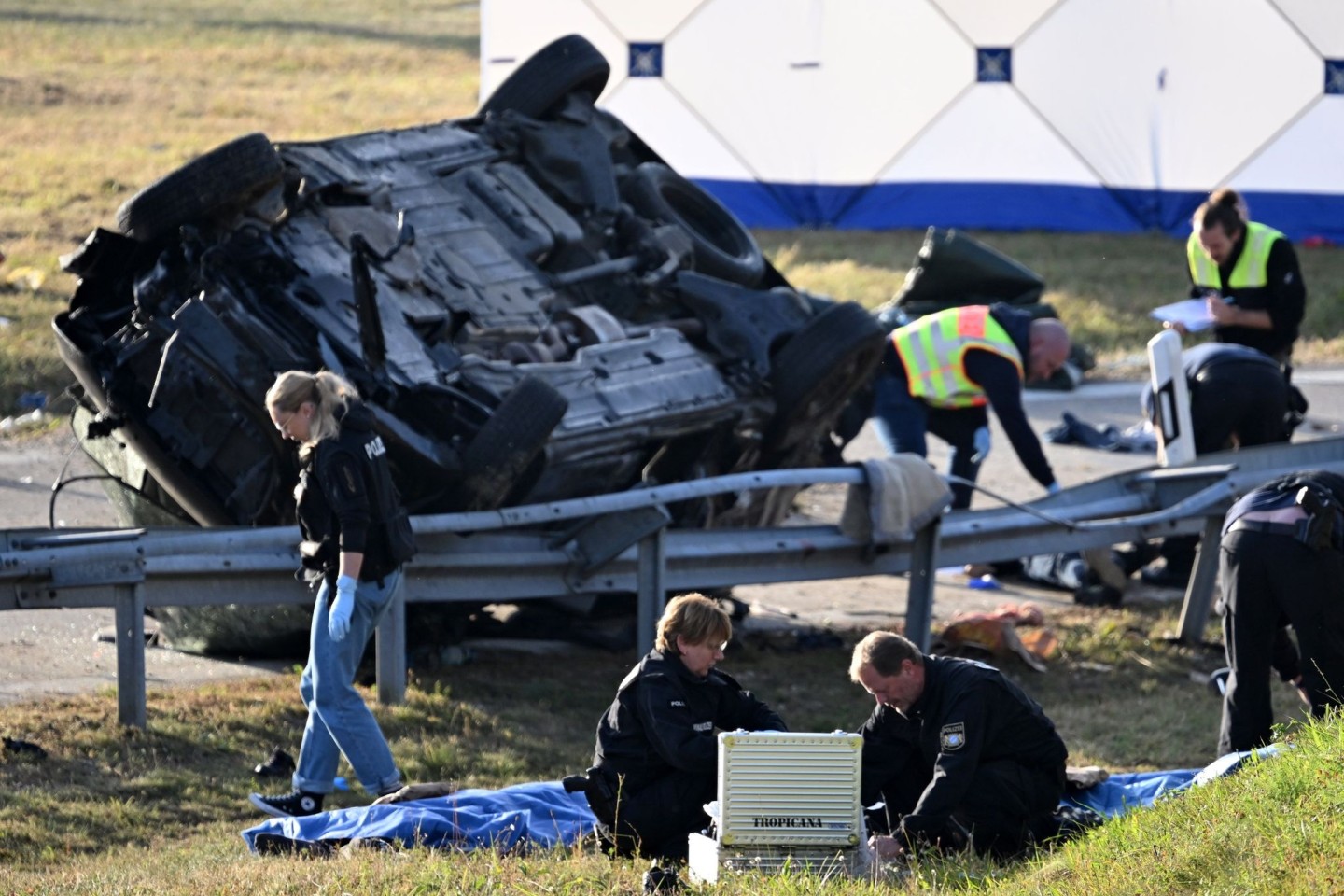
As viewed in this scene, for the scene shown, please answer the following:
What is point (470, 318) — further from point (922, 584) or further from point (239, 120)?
point (239, 120)

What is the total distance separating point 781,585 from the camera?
10.5 metres

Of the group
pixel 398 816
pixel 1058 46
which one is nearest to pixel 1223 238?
pixel 398 816

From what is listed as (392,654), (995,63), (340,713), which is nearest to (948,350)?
(392,654)

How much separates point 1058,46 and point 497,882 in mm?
17126

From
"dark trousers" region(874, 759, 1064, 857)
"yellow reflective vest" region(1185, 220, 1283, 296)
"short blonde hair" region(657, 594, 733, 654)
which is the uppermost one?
"yellow reflective vest" region(1185, 220, 1283, 296)

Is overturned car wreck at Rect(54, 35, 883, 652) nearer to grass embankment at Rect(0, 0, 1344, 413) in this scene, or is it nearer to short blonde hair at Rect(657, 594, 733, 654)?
short blonde hair at Rect(657, 594, 733, 654)

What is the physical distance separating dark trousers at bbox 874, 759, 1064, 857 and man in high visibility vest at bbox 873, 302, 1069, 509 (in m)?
4.09

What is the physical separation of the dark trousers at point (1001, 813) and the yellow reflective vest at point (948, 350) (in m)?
4.33

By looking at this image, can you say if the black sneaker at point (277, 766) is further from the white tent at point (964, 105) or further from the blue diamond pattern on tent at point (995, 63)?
the blue diamond pattern on tent at point (995, 63)

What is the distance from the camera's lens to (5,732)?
6938 millimetres

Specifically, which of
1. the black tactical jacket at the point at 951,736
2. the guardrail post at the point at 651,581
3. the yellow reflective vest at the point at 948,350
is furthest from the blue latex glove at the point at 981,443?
the black tactical jacket at the point at 951,736

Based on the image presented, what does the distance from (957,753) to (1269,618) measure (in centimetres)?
165

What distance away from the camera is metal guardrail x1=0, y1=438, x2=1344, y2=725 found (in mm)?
6965

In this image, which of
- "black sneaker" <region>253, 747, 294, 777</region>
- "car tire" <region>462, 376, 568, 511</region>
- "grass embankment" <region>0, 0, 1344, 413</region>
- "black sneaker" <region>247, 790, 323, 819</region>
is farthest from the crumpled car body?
"grass embankment" <region>0, 0, 1344, 413</region>
